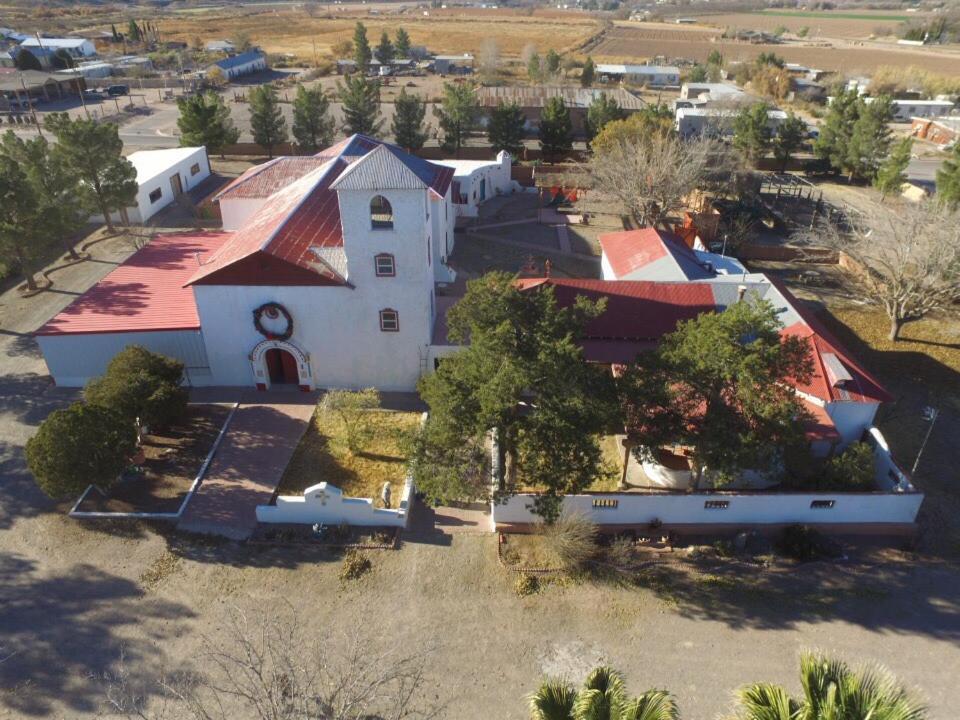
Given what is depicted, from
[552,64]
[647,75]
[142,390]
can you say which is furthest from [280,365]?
[647,75]

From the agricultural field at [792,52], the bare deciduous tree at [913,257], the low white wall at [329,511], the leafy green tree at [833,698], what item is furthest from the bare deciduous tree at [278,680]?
the agricultural field at [792,52]

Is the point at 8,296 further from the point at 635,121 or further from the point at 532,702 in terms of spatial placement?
the point at 635,121

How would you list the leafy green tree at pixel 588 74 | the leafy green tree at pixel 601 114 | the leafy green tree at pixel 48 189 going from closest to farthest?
1. the leafy green tree at pixel 48 189
2. the leafy green tree at pixel 601 114
3. the leafy green tree at pixel 588 74

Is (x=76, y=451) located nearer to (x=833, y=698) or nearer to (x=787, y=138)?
(x=833, y=698)

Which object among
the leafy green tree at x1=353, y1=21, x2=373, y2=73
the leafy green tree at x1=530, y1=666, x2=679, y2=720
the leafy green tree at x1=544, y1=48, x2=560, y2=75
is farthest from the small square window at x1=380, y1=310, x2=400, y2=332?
the leafy green tree at x1=353, y1=21, x2=373, y2=73

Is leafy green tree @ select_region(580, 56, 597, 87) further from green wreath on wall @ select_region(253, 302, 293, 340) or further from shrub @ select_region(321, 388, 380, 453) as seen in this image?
shrub @ select_region(321, 388, 380, 453)

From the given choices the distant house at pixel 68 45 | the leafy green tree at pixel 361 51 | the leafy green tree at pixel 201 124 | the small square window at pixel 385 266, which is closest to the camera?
the small square window at pixel 385 266

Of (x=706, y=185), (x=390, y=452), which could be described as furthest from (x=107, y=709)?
(x=706, y=185)

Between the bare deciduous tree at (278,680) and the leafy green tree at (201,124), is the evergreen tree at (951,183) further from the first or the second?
the leafy green tree at (201,124)
